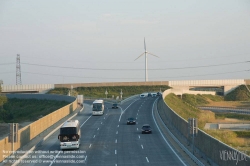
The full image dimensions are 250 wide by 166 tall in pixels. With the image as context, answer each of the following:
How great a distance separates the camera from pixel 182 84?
583ft

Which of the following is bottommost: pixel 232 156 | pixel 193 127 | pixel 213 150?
pixel 213 150

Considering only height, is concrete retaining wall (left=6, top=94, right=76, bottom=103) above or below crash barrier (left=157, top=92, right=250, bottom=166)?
above

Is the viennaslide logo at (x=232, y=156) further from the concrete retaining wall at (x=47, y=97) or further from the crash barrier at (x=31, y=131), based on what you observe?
the concrete retaining wall at (x=47, y=97)

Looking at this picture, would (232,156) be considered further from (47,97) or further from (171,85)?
(171,85)

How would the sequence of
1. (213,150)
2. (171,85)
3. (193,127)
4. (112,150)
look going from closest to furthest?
(213,150) → (193,127) → (112,150) → (171,85)

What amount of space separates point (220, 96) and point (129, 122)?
118 meters

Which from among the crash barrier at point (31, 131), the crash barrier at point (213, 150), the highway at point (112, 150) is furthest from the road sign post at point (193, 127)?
the crash barrier at point (31, 131)

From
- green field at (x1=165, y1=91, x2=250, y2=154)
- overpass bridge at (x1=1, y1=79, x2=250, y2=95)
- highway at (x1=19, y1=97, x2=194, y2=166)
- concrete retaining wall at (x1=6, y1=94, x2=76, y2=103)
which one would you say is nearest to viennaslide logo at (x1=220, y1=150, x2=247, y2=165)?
highway at (x1=19, y1=97, x2=194, y2=166)

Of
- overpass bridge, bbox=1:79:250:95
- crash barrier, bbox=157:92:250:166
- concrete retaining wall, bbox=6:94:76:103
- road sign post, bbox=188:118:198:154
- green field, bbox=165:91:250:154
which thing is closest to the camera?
crash barrier, bbox=157:92:250:166

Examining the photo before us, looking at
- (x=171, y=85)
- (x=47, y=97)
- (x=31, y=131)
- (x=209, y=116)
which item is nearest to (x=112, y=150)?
(x=31, y=131)

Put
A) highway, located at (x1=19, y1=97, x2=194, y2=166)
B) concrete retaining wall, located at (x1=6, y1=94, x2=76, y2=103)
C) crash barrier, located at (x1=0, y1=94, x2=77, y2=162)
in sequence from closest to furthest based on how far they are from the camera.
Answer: crash barrier, located at (x1=0, y1=94, x2=77, y2=162) → highway, located at (x1=19, y1=97, x2=194, y2=166) → concrete retaining wall, located at (x1=6, y1=94, x2=76, y2=103)

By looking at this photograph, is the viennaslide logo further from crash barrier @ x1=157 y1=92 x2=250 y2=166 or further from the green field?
the green field

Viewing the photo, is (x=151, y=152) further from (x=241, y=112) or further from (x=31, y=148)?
(x=241, y=112)

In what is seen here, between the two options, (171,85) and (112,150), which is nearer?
(112,150)
